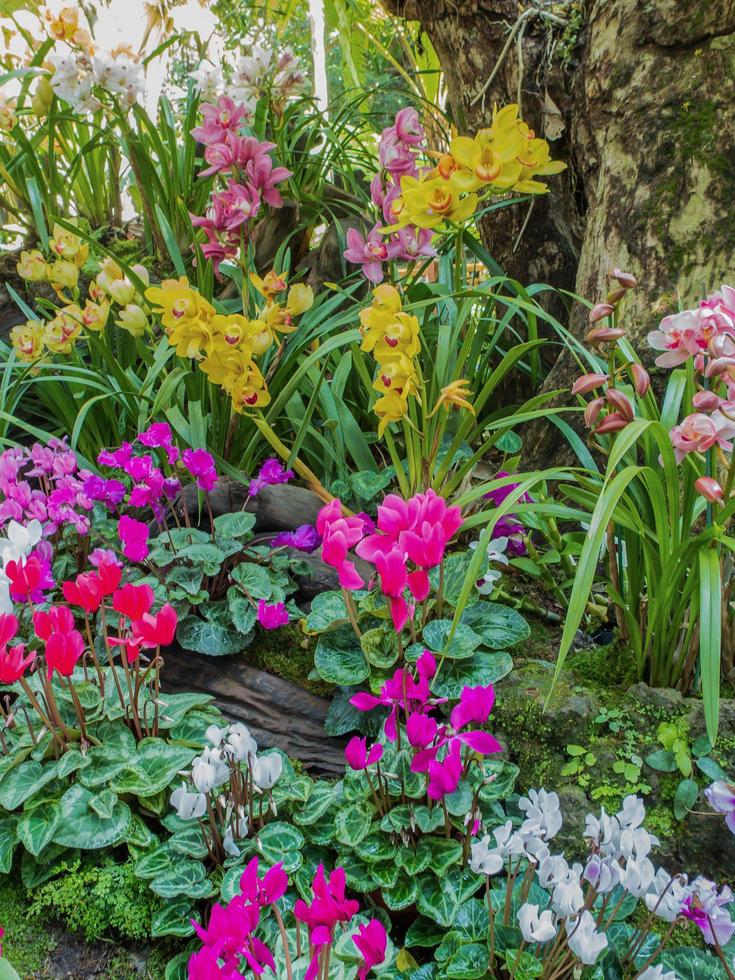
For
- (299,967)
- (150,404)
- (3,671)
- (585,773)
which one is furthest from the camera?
(150,404)

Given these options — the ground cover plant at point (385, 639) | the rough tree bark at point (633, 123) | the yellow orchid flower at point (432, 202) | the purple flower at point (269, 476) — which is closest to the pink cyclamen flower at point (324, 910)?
the ground cover plant at point (385, 639)

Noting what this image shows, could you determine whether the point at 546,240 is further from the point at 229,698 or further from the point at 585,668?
the point at 229,698

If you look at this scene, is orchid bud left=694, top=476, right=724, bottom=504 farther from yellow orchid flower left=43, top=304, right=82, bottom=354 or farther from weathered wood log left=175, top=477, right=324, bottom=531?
yellow orchid flower left=43, top=304, right=82, bottom=354

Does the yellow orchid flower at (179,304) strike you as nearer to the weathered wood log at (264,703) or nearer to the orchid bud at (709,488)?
the weathered wood log at (264,703)

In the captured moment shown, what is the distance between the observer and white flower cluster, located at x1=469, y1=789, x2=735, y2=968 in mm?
858

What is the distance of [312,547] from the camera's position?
5.45 ft

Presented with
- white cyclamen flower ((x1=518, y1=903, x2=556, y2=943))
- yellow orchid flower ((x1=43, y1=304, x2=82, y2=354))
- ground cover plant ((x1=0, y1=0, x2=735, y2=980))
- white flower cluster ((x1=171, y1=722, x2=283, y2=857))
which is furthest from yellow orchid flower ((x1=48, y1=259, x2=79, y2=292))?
white cyclamen flower ((x1=518, y1=903, x2=556, y2=943))

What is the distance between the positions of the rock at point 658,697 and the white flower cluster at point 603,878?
0.31 m

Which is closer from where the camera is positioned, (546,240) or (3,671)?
(3,671)

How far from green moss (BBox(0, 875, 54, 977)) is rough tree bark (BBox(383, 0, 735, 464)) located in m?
1.68

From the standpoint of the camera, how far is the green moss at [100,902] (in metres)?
1.12

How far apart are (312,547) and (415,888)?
74cm

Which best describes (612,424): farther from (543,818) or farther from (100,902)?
(100,902)

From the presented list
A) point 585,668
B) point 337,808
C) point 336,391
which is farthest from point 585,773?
point 336,391
